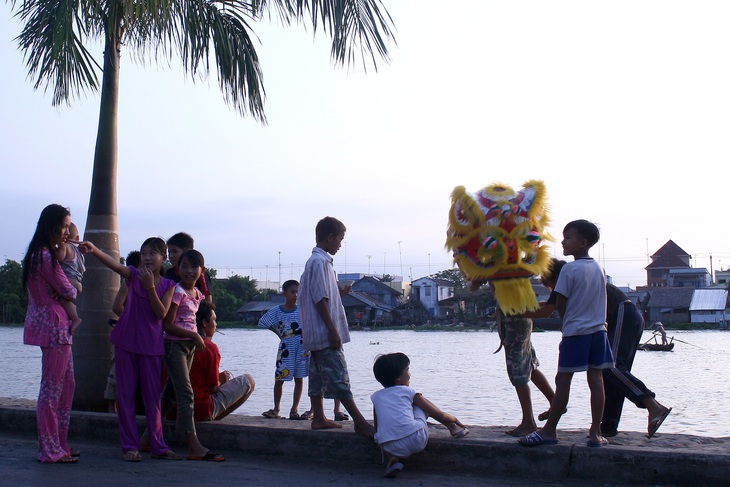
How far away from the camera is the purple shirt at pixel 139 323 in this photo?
589 cm

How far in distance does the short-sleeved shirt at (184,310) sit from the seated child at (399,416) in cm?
148

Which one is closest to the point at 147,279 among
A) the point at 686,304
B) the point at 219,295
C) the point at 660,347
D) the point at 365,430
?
the point at 365,430

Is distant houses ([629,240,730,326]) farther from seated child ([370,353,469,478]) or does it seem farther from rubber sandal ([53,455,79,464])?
rubber sandal ([53,455,79,464])

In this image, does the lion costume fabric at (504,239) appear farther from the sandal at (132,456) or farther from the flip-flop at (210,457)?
the sandal at (132,456)

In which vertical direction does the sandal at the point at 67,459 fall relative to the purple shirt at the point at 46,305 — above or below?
below

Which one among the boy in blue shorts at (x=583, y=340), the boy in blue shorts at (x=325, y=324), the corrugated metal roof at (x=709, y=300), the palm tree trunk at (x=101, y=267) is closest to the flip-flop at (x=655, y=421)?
the boy in blue shorts at (x=583, y=340)

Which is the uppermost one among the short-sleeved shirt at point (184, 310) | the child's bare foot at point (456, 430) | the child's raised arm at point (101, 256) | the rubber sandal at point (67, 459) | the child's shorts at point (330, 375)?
the child's raised arm at point (101, 256)

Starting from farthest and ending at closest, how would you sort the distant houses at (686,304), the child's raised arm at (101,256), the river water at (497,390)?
the distant houses at (686,304) < the river water at (497,390) < the child's raised arm at (101,256)

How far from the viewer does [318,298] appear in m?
5.90

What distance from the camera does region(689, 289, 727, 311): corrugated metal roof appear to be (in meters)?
78.3

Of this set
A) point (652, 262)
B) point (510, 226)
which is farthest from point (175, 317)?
point (652, 262)

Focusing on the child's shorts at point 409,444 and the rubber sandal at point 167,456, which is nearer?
the child's shorts at point 409,444

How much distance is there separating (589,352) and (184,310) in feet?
9.65

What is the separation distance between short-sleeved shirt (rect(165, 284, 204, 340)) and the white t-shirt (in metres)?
1.56
